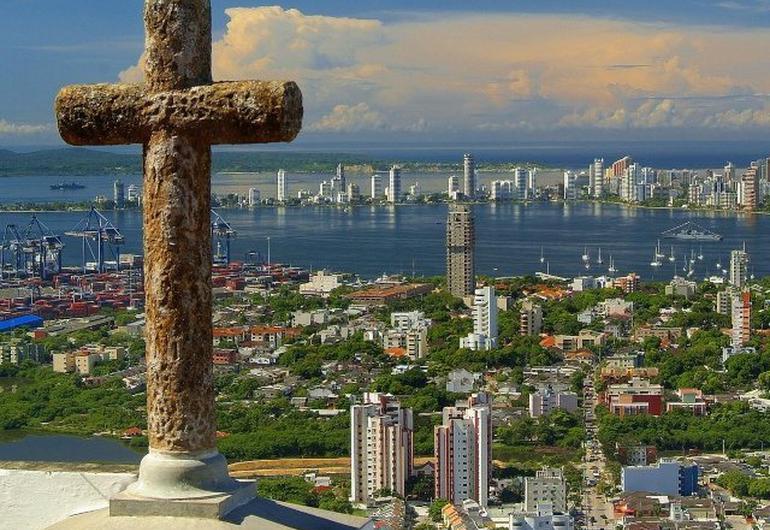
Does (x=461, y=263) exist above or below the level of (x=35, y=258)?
above

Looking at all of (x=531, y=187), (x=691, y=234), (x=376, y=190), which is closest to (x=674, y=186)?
(x=531, y=187)

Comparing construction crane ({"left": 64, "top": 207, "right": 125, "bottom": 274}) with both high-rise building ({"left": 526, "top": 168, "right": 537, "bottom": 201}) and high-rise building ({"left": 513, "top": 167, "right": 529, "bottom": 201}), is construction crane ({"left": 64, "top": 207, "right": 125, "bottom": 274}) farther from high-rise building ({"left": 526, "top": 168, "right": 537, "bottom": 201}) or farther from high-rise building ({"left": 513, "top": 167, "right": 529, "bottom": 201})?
high-rise building ({"left": 526, "top": 168, "right": 537, "bottom": 201})

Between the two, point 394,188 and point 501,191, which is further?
point 501,191

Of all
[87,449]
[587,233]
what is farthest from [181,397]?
[587,233]

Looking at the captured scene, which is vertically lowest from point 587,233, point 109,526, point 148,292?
point 587,233

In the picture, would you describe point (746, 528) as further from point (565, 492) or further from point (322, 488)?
point (322, 488)

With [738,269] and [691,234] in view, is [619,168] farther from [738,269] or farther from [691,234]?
[738,269]

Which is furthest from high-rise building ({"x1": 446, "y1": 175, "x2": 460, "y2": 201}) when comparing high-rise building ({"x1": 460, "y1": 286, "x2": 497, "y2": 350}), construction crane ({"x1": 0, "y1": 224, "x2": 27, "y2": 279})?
high-rise building ({"x1": 460, "y1": 286, "x2": 497, "y2": 350})
